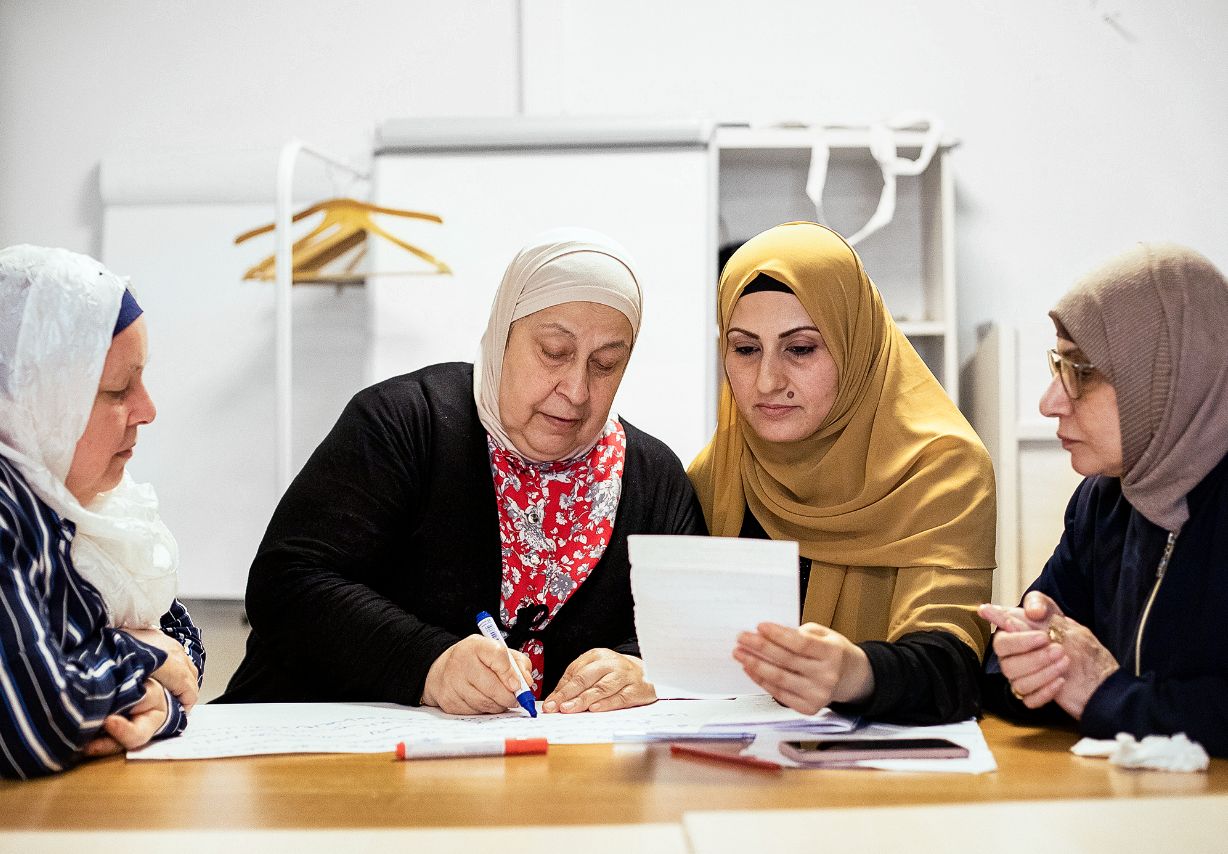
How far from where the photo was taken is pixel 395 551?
1.73 m

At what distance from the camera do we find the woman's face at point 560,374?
1715 millimetres

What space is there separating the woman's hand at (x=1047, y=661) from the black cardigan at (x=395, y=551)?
55 centimetres

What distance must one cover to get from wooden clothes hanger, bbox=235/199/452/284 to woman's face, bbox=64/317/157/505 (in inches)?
72.4

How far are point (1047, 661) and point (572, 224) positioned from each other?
209 centimetres

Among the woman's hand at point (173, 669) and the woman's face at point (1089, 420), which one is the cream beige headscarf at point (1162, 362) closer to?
the woman's face at point (1089, 420)

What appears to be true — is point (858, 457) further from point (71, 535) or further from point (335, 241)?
point (335, 241)

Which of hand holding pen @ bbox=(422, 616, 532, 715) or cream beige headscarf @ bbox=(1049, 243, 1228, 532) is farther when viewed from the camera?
hand holding pen @ bbox=(422, 616, 532, 715)

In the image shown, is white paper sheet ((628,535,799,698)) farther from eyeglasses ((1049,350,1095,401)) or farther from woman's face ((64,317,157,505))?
woman's face ((64,317,157,505))

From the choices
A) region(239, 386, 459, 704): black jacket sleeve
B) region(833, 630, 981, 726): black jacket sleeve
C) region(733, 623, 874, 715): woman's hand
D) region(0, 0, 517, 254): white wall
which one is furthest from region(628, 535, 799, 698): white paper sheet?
region(0, 0, 517, 254): white wall

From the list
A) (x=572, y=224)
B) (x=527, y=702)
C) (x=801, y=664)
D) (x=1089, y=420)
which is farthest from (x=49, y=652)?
(x=572, y=224)

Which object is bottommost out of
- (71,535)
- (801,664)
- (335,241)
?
(801,664)

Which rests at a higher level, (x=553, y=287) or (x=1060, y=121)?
(x=1060, y=121)

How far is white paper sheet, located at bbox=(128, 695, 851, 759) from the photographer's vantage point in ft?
4.15

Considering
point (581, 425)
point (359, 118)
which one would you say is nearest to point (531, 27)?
point (359, 118)
